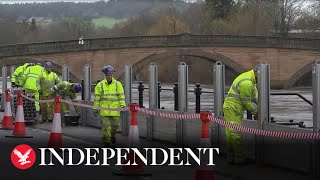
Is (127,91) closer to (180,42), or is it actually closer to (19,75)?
(19,75)

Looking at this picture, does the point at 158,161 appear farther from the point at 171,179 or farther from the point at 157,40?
the point at 157,40

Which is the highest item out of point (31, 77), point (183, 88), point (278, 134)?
point (31, 77)

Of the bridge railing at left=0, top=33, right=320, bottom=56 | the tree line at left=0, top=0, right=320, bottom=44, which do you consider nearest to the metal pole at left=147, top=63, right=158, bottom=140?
the bridge railing at left=0, top=33, right=320, bottom=56

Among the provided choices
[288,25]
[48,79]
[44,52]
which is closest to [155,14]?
[288,25]

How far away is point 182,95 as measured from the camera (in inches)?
563

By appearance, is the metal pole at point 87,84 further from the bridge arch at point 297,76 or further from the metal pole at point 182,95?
the bridge arch at point 297,76

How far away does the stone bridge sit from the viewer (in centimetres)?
6975

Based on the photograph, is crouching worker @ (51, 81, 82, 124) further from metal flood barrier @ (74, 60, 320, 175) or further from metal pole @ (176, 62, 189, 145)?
metal pole @ (176, 62, 189, 145)

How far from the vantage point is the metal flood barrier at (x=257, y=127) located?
34.5ft

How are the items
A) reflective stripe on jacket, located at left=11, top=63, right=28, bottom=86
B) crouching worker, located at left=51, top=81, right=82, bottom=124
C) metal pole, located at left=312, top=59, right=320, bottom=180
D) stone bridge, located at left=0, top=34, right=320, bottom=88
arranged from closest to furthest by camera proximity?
metal pole, located at left=312, top=59, right=320, bottom=180, crouching worker, located at left=51, top=81, right=82, bottom=124, reflective stripe on jacket, located at left=11, top=63, right=28, bottom=86, stone bridge, located at left=0, top=34, right=320, bottom=88

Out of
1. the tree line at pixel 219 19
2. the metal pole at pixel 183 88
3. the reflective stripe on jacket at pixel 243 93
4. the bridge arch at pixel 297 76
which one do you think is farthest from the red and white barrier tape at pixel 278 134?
the tree line at pixel 219 19

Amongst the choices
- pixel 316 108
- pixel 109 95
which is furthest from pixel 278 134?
pixel 109 95

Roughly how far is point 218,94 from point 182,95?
1.48 metres

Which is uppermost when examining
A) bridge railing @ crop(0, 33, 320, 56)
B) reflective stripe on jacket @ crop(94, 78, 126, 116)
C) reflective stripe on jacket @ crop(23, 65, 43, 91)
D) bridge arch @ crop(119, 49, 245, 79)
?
bridge railing @ crop(0, 33, 320, 56)
